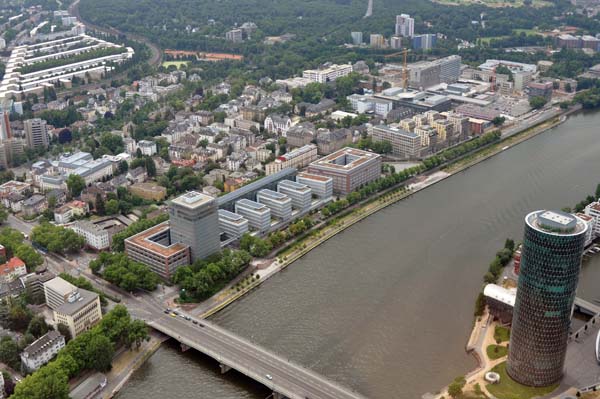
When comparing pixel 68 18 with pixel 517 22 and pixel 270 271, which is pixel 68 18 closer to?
pixel 517 22

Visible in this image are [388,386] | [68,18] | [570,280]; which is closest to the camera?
[570,280]

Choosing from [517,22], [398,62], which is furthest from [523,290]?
[517,22]

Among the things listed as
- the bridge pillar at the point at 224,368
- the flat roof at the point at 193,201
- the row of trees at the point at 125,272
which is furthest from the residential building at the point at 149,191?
the bridge pillar at the point at 224,368

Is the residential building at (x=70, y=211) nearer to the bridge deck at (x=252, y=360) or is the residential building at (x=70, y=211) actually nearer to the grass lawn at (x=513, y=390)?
the bridge deck at (x=252, y=360)

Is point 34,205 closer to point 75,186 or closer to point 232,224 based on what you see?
point 75,186

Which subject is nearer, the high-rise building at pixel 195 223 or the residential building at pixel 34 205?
the high-rise building at pixel 195 223

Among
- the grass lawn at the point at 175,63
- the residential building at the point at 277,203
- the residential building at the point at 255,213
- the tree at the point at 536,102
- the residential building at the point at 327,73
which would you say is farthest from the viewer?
the grass lawn at the point at 175,63
